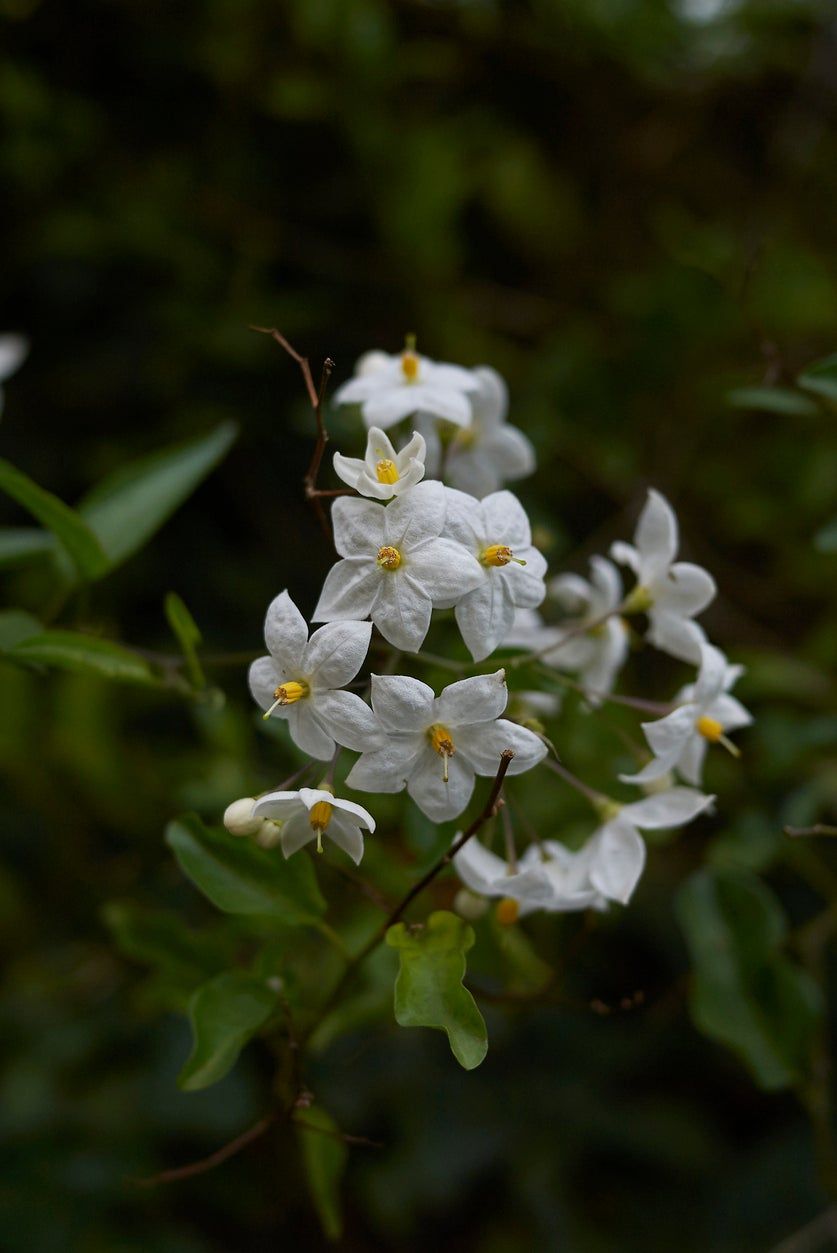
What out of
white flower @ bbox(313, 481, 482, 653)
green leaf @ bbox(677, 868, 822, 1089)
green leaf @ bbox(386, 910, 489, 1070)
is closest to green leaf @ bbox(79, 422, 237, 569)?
white flower @ bbox(313, 481, 482, 653)

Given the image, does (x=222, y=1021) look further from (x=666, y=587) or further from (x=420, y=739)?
(x=666, y=587)

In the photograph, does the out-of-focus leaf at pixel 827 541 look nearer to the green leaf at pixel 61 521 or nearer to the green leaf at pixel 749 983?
the green leaf at pixel 749 983

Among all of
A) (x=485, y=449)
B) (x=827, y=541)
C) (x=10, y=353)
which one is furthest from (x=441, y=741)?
(x=10, y=353)

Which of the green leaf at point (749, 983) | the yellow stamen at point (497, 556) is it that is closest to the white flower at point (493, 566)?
the yellow stamen at point (497, 556)

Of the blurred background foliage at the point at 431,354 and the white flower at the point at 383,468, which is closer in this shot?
the white flower at the point at 383,468

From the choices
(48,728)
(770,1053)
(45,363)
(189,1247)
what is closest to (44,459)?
(45,363)

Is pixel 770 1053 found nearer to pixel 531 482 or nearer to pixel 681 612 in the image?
pixel 681 612
